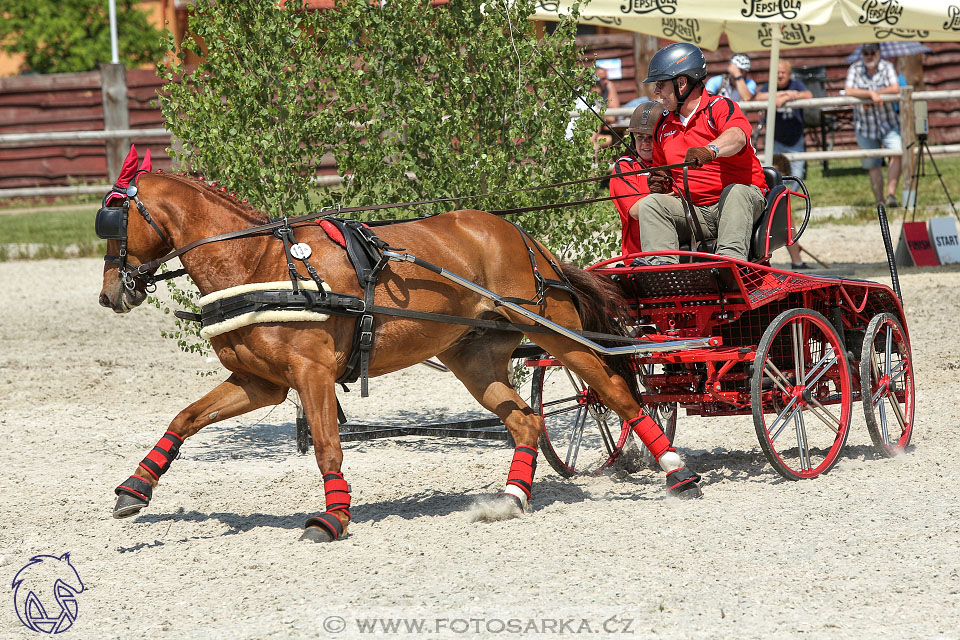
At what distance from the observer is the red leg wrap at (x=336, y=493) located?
16.9 ft

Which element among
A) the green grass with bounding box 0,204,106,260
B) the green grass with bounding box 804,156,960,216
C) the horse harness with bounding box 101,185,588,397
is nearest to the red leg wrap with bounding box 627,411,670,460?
the horse harness with bounding box 101,185,588,397

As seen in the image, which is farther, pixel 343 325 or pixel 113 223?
pixel 343 325

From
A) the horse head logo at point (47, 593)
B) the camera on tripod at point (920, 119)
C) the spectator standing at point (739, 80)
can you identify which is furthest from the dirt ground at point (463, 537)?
the spectator standing at point (739, 80)

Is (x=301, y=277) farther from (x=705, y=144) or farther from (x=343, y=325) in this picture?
(x=705, y=144)

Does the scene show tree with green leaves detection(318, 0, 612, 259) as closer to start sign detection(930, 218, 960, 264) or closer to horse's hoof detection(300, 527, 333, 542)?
horse's hoof detection(300, 527, 333, 542)

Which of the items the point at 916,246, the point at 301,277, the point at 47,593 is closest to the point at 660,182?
the point at 301,277

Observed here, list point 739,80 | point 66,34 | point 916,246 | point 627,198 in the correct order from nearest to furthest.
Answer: point 627,198 → point 916,246 → point 739,80 → point 66,34

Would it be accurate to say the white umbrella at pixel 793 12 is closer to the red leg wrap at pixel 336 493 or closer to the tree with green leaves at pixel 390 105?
the tree with green leaves at pixel 390 105

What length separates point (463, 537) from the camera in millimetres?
5148

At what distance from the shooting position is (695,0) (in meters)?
10.4

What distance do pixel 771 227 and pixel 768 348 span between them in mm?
699

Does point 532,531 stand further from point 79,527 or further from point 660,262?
point 79,527

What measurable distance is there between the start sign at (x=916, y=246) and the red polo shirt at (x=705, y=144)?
678cm

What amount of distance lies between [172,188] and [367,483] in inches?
81.6
